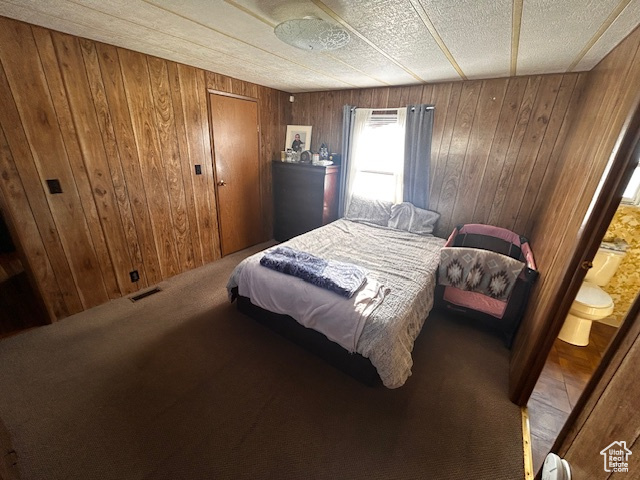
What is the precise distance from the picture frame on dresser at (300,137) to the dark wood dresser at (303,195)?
0.38 metres

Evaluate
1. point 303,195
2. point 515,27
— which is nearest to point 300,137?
point 303,195

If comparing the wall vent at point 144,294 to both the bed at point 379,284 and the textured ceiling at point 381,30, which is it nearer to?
the bed at point 379,284

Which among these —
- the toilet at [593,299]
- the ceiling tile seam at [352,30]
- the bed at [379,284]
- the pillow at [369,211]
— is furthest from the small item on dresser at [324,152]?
the toilet at [593,299]

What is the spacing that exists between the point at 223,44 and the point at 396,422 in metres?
2.83

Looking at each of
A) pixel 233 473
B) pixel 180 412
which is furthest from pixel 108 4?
pixel 233 473

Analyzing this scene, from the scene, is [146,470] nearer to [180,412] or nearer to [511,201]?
[180,412]

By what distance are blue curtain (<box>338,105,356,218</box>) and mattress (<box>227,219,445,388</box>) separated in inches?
20.2

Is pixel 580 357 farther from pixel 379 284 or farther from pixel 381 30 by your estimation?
pixel 381 30

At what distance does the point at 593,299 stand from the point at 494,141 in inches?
64.1

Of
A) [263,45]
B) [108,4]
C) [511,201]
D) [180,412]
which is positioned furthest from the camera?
[511,201]

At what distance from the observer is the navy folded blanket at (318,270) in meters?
1.72

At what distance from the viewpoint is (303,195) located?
3.51 m

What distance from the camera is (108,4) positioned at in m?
1.36

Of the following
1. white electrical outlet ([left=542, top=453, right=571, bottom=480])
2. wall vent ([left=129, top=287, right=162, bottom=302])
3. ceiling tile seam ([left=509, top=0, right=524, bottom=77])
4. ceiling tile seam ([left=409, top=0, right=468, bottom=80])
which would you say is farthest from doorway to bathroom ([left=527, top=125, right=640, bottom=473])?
wall vent ([left=129, top=287, right=162, bottom=302])
